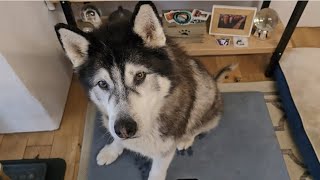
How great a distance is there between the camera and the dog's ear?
984 mm

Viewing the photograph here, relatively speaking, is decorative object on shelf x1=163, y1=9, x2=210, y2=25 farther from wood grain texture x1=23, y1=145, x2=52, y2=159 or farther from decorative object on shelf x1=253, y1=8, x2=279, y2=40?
wood grain texture x1=23, y1=145, x2=52, y2=159

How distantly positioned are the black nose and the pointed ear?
281 mm

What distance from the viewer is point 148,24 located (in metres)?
1.05

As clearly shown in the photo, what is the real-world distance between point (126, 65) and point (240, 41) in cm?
113

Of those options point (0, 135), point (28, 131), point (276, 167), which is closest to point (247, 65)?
point (276, 167)

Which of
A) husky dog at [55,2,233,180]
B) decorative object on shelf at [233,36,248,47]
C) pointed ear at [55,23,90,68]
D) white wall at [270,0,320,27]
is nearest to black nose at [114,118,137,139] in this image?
husky dog at [55,2,233,180]

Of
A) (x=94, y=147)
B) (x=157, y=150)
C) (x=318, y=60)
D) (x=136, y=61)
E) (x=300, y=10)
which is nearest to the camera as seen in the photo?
(x=136, y=61)

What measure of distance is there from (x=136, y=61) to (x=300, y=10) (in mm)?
1109

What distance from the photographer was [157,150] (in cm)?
137

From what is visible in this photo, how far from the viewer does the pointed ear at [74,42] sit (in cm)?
102

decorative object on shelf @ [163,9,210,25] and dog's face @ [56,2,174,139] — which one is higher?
dog's face @ [56,2,174,139]

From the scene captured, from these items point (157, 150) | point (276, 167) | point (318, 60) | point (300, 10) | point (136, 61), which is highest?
point (136, 61)

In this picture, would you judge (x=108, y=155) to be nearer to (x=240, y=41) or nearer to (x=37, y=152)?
(x=37, y=152)

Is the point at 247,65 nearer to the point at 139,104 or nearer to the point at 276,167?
the point at 276,167
